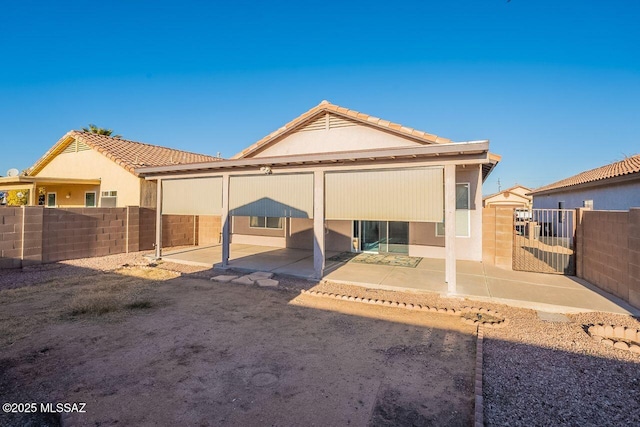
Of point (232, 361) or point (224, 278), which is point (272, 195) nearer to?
point (224, 278)

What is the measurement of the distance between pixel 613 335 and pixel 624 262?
2.35 m

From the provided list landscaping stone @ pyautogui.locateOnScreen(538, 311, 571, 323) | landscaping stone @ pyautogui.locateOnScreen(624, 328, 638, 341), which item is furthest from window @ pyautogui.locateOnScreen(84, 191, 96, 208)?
landscaping stone @ pyautogui.locateOnScreen(624, 328, 638, 341)

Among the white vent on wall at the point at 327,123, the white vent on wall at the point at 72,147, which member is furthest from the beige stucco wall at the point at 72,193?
the white vent on wall at the point at 327,123

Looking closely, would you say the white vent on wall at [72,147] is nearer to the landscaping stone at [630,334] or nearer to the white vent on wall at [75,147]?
the white vent on wall at [75,147]

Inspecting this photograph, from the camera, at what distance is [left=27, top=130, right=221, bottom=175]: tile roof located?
545 inches

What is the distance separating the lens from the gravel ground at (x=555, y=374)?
2812 millimetres

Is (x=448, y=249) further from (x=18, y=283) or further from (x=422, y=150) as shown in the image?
(x=18, y=283)

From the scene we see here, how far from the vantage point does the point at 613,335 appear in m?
4.51

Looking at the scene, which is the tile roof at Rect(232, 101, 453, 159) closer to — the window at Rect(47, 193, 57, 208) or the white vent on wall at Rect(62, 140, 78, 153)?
the white vent on wall at Rect(62, 140, 78, 153)

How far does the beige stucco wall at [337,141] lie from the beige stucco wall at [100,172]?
651 centimetres

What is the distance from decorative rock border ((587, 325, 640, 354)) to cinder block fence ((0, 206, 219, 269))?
13814 mm

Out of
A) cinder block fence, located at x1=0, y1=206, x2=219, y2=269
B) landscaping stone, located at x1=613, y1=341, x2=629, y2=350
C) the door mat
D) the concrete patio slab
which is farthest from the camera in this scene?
the door mat

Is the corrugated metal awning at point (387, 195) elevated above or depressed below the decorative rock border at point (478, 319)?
above

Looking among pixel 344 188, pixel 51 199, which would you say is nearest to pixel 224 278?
pixel 344 188
